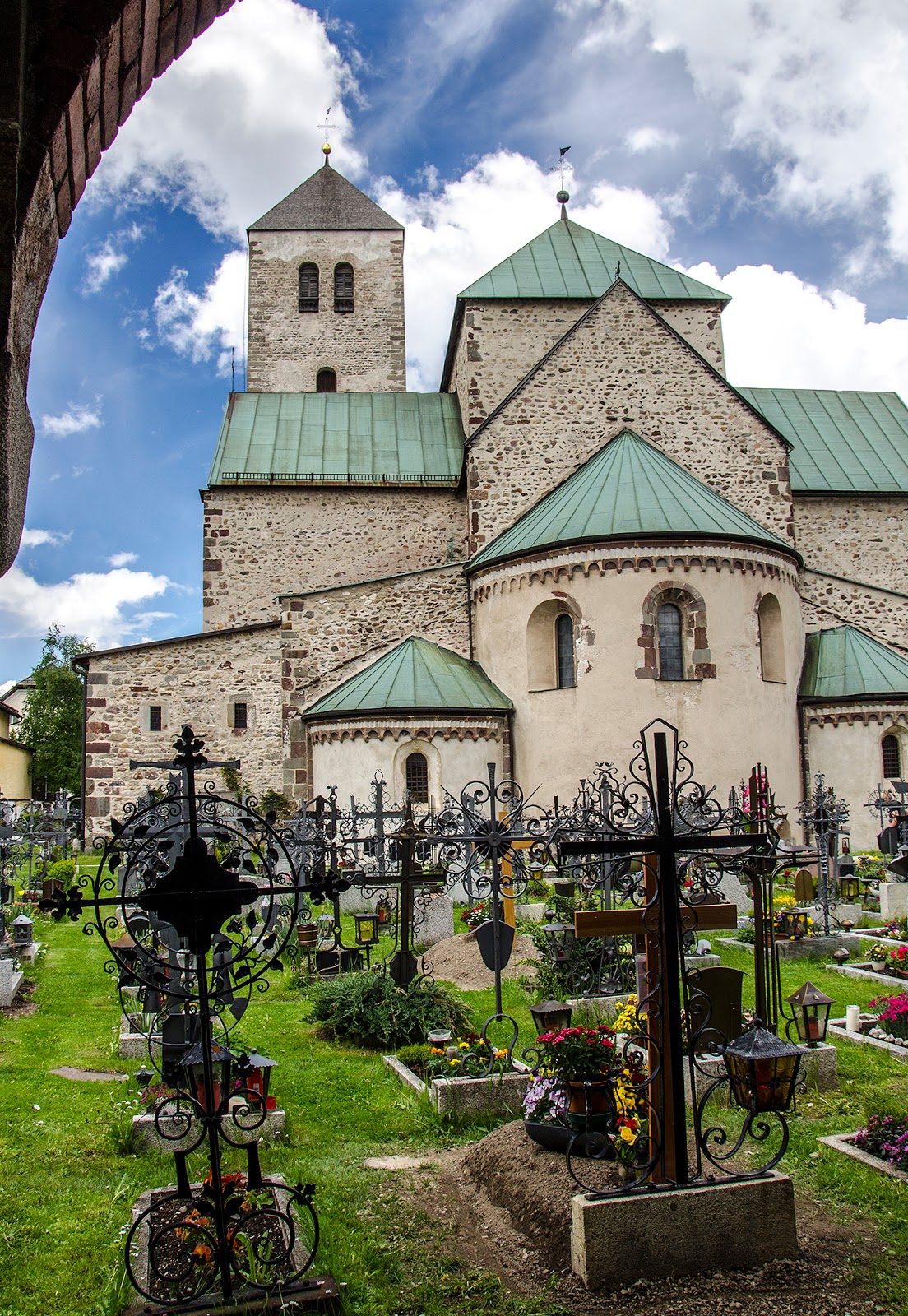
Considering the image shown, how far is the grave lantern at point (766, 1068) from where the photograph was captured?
208 inches

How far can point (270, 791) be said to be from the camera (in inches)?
896

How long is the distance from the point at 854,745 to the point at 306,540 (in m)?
13.6

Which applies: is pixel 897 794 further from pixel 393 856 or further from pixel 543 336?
pixel 543 336

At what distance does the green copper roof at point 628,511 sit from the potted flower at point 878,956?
8.79 m

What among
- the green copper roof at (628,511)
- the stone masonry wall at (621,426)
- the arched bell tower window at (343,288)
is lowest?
the green copper roof at (628,511)

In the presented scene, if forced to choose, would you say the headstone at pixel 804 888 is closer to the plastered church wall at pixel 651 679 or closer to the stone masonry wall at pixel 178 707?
the plastered church wall at pixel 651 679

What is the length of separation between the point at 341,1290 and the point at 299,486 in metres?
23.0

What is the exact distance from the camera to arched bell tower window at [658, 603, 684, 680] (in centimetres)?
1955

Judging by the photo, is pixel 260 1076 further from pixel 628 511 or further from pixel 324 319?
pixel 324 319

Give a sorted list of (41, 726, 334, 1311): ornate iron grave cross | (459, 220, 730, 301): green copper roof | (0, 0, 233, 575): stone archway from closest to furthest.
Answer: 1. (0, 0, 233, 575): stone archway
2. (41, 726, 334, 1311): ornate iron grave cross
3. (459, 220, 730, 301): green copper roof

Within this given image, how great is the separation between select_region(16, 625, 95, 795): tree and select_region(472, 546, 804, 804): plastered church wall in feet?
101

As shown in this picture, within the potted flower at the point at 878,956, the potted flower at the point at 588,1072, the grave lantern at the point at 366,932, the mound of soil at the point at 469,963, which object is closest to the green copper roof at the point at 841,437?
the potted flower at the point at 878,956

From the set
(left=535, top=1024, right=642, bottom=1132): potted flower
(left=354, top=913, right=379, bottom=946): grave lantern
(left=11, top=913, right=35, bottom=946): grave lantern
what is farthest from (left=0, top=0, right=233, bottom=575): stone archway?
(left=11, top=913, right=35, bottom=946): grave lantern

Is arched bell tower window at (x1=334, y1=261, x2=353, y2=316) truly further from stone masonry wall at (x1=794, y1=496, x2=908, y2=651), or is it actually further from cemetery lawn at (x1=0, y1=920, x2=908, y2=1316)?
cemetery lawn at (x1=0, y1=920, x2=908, y2=1316)
